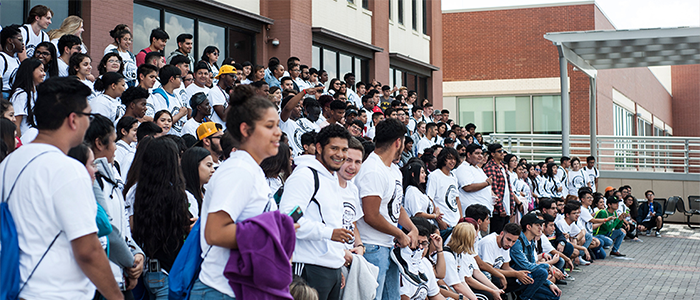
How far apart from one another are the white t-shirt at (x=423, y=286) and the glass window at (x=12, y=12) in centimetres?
831

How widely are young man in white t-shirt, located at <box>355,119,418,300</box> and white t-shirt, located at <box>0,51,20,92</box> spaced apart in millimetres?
4308

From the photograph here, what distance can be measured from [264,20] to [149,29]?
415 centimetres

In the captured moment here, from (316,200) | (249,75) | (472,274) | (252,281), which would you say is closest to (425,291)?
(472,274)

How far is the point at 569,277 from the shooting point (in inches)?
485

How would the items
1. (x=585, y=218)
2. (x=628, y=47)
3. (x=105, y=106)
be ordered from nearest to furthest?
(x=105, y=106) < (x=585, y=218) < (x=628, y=47)

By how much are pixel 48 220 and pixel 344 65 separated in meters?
19.8

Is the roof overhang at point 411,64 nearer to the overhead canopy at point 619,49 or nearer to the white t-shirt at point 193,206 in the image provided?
A: the overhead canopy at point 619,49

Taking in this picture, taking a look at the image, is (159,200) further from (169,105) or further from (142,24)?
(142,24)

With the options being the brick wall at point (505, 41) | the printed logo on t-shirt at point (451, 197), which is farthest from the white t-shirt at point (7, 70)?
the brick wall at point (505, 41)

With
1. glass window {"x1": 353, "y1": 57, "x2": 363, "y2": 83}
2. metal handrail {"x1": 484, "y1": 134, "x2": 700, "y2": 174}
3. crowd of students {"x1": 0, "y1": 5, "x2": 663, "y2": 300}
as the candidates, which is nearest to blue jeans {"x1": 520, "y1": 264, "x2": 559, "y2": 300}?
crowd of students {"x1": 0, "y1": 5, "x2": 663, "y2": 300}

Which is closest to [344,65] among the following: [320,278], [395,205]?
[395,205]

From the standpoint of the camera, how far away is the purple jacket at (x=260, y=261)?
9.76ft

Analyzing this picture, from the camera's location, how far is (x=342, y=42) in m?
21.4

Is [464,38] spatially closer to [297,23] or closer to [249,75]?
[297,23]
